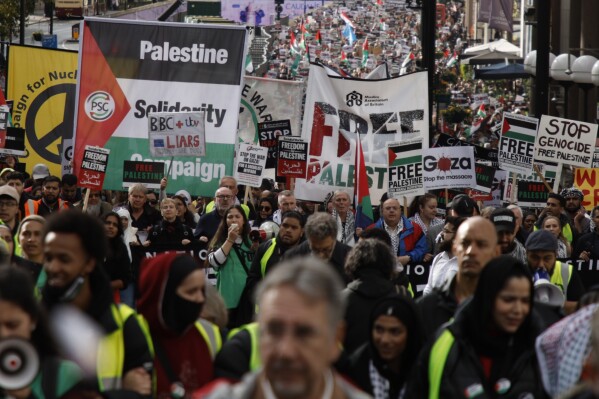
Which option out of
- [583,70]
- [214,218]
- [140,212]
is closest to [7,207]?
[214,218]

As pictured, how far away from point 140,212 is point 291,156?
3.04 meters

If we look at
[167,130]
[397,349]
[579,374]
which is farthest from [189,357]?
[167,130]

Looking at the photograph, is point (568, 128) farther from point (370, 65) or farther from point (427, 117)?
point (370, 65)

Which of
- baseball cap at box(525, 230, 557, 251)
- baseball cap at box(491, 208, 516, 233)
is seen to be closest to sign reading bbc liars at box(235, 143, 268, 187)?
baseball cap at box(491, 208, 516, 233)

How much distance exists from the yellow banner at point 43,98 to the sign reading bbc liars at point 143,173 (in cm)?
349

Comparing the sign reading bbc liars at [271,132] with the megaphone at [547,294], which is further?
the sign reading bbc liars at [271,132]

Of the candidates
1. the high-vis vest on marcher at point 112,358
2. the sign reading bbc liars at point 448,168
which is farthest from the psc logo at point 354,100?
the high-vis vest on marcher at point 112,358

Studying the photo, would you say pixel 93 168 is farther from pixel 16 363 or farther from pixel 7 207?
pixel 16 363

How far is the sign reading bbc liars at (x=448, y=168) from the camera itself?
49.9 ft

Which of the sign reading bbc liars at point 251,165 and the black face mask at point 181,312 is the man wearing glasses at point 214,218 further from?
the black face mask at point 181,312

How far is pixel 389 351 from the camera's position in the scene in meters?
5.36

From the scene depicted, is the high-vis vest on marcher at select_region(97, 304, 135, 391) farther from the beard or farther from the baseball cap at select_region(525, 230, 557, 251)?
the beard

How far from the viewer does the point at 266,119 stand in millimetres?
19812

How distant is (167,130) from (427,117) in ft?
10.7
